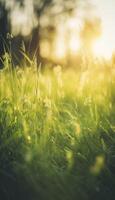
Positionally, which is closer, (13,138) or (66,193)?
(66,193)

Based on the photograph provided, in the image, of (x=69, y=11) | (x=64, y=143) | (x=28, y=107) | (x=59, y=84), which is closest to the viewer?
(x=64, y=143)

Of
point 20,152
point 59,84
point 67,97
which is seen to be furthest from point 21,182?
point 67,97

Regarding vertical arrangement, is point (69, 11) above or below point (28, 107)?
below

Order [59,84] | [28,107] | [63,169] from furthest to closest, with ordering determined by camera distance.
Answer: [59,84], [28,107], [63,169]

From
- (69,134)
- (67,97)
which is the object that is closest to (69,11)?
(67,97)

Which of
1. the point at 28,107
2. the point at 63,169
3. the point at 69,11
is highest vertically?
the point at 28,107

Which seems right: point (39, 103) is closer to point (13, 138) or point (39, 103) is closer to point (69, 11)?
point (13, 138)
